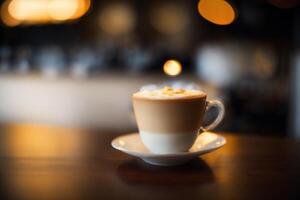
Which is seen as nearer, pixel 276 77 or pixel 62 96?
pixel 62 96

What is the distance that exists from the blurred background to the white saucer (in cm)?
170

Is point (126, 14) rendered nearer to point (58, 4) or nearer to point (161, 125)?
point (58, 4)

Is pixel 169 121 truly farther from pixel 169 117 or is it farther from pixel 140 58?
pixel 140 58

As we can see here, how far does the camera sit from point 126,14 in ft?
13.6

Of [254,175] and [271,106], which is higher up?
[254,175]

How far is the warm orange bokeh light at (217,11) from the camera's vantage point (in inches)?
147

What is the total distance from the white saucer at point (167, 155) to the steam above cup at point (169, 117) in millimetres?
22

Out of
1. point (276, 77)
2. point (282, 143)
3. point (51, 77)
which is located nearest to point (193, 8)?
point (276, 77)

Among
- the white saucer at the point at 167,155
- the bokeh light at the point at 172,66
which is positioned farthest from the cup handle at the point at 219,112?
the bokeh light at the point at 172,66

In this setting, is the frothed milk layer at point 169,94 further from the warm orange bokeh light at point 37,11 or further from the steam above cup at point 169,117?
the warm orange bokeh light at point 37,11

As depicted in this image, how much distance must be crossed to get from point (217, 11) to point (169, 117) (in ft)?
11.7

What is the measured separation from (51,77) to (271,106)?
1691 millimetres

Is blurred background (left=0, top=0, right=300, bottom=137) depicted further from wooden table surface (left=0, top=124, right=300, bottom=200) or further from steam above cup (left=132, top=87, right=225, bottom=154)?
steam above cup (left=132, top=87, right=225, bottom=154)

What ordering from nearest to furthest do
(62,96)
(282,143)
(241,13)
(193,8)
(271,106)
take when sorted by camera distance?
(282,143) < (62,96) < (271,106) < (241,13) < (193,8)
